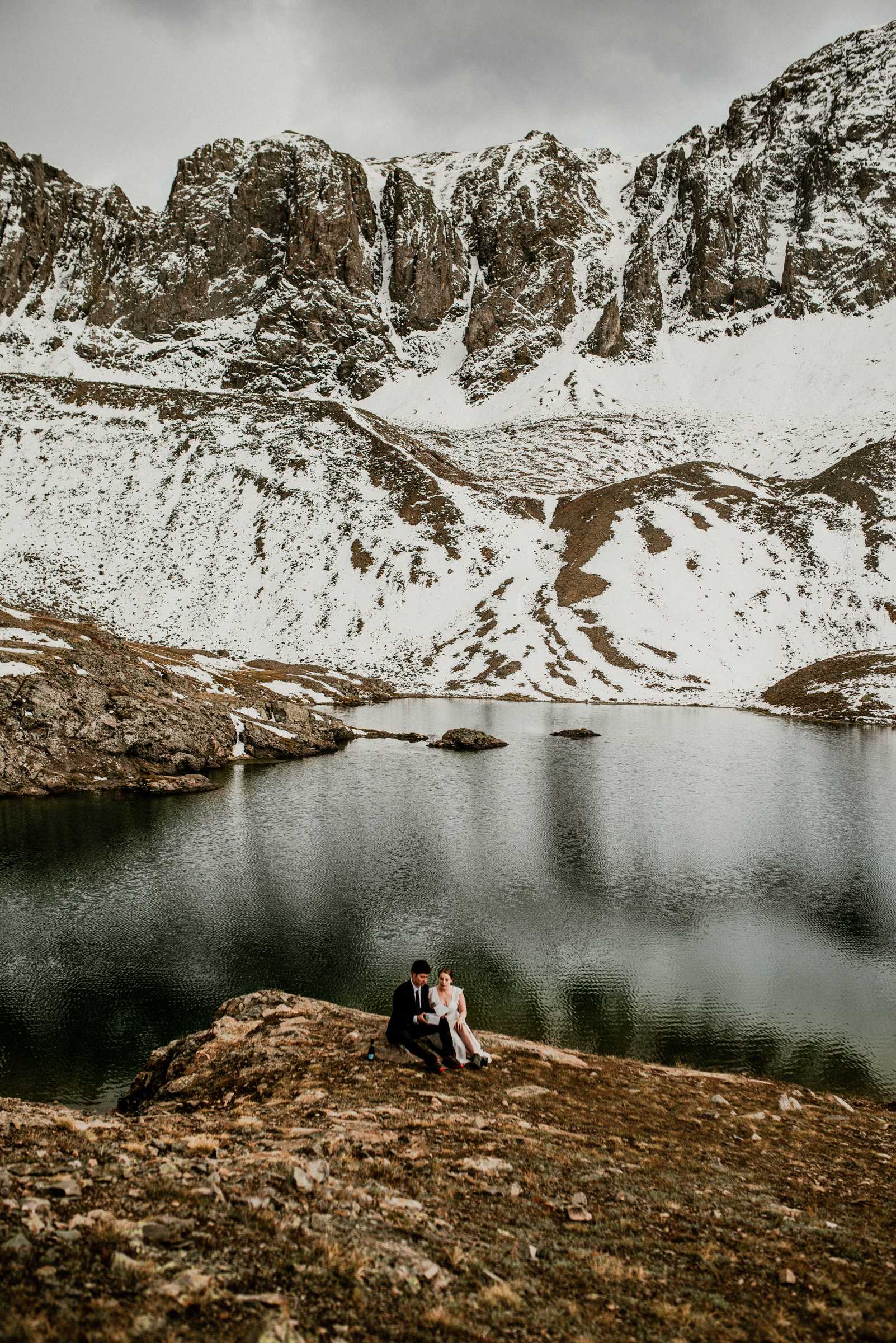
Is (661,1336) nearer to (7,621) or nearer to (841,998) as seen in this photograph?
(841,998)

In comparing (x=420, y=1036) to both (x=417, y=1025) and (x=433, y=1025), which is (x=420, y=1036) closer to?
(x=417, y=1025)

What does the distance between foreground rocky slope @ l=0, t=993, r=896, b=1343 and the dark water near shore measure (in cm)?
630

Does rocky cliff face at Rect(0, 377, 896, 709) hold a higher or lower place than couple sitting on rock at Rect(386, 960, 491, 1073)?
higher

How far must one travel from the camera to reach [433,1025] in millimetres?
16516

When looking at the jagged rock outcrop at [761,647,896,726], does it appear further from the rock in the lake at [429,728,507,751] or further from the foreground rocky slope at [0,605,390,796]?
the foreground rocky slope at [0,605,390,796]

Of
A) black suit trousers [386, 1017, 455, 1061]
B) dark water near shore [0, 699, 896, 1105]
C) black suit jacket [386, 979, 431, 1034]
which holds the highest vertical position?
black suit jacket [386, 979, 431, 1034]

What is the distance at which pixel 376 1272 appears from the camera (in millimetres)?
7734

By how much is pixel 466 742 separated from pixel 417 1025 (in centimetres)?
6078

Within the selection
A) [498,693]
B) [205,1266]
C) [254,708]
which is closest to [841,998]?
[205,1266]

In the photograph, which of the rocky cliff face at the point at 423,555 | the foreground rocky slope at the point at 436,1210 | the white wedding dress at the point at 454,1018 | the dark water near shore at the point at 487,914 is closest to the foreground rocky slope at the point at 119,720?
the dark water near shore at the point at 487,914

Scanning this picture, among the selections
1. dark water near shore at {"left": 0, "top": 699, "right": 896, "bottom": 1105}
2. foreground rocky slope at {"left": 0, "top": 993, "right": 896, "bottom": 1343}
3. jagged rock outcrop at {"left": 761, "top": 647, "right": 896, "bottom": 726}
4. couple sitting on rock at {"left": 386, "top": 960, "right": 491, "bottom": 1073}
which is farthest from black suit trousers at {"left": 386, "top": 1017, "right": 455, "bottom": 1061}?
jagged rock outcrop at {"left": 761, "top": 647, "right": 896, "bottom": 726}

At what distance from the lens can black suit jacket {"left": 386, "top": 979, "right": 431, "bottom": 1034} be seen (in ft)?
53.9

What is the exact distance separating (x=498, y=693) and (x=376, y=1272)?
400 ft

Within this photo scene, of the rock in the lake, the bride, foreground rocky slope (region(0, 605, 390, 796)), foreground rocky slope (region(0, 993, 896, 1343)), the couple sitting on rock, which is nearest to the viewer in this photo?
foreground rocky slope (region(0, 993, 896, 1343))
